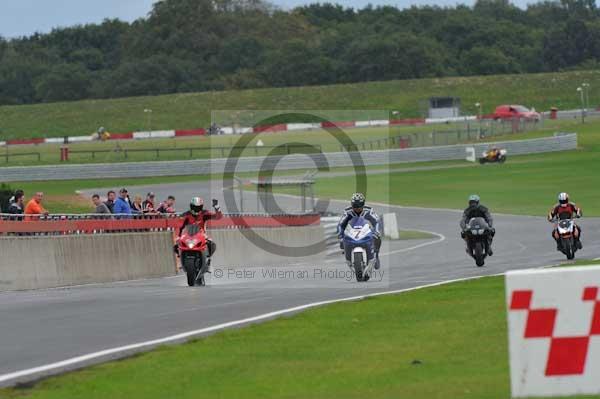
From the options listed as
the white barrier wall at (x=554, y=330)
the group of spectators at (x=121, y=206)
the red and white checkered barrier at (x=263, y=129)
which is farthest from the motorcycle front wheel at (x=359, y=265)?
the red and white checkered barrier at (x=263, y=129)

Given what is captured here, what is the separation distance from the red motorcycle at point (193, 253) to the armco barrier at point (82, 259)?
114 inches

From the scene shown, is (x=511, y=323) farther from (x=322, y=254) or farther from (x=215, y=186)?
(x=215, y=186)

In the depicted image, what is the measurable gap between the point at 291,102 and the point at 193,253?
9562 centimetres

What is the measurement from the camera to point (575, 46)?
148 m

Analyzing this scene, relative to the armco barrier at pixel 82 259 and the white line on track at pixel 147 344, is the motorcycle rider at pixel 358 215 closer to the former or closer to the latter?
the white line on track at pixel 147 344

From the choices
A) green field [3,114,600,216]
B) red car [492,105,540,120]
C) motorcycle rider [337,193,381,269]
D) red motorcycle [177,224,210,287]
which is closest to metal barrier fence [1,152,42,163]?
green field [3,114,600,216]

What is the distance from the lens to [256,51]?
152000 millimetres

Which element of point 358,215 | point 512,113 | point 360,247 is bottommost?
point 360,247

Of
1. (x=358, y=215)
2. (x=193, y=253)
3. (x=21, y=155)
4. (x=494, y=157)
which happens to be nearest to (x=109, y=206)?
(x=193, y=253)

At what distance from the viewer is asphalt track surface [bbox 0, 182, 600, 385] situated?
1252 centimetres

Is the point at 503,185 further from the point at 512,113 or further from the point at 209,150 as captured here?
the point at 512,113

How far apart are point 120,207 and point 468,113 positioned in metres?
84.8

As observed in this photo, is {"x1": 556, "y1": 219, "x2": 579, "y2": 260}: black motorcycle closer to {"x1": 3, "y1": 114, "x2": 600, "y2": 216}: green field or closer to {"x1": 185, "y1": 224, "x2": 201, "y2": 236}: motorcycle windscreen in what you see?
{"x1": 185, "y1": 224, "x2": 201, "y2": 236}: motorcycle windscreen

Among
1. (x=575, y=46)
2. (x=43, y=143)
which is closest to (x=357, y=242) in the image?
(x=43, y=143)
